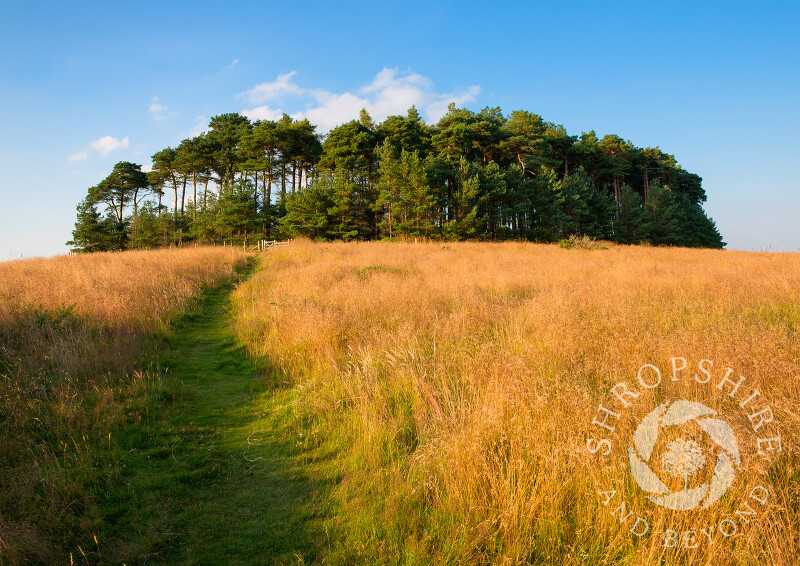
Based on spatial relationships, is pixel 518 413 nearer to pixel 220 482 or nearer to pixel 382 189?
pixel 220 482

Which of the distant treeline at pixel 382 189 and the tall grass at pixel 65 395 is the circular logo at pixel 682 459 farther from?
the distant treeline at pixel 382 189

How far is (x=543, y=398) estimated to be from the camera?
2830 mm

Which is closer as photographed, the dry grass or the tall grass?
the dry grass

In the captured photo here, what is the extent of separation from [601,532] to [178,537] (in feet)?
9.78

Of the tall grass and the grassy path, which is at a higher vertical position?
the tall grass

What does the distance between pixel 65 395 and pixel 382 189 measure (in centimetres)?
3297

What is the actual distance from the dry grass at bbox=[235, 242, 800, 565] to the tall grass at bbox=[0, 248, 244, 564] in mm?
1942

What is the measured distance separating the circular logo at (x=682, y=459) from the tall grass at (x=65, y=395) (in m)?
3.83

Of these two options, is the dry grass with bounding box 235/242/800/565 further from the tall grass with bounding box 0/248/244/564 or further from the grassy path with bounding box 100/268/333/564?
the tall grass with bounding box 0/248/244/564

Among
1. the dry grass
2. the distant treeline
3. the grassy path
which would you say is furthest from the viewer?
the distant treeline

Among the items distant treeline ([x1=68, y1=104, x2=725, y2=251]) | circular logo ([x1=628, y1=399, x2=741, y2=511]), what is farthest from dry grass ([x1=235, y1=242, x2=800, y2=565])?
distant treeline ([x1=68, y1=104, x2=725, y2=251])

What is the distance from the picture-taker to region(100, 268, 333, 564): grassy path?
258 centimetres

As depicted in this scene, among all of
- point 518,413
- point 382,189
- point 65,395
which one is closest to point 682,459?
point 518,413

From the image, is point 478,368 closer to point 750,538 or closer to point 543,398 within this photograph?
point 543,398
